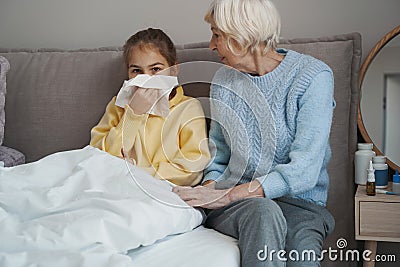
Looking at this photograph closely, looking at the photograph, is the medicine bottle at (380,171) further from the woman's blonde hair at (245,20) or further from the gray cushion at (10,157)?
the gray cushion at (10,157)

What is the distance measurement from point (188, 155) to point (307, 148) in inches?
14.7

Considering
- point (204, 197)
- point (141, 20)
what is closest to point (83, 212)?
point (204, 197)

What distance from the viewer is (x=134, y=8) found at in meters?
2.59

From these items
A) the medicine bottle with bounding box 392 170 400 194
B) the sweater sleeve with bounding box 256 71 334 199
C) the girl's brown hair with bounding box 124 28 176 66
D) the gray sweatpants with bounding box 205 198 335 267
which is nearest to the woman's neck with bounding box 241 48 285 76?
the sweater sleeve with bounding box 256 71 334 199

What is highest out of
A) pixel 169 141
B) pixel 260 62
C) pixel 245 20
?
pixel 245 20

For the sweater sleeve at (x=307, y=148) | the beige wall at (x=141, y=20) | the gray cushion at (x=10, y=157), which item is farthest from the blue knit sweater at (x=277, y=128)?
the gray cushion at (x=10, y=157)

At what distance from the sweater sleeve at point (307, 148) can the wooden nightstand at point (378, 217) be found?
6.7 inches

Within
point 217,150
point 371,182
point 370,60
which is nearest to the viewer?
point 371,182

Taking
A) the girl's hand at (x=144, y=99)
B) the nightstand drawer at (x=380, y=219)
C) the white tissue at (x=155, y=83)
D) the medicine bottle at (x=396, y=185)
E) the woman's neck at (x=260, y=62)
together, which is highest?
the woman's neck at (x=260, y=62)

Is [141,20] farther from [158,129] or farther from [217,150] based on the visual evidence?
[217,150]

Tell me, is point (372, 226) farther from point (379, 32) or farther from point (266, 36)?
point (379, 32)

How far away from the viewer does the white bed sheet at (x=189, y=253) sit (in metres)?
1.47

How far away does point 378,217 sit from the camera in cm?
181

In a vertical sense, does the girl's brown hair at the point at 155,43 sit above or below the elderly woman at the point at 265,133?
above
